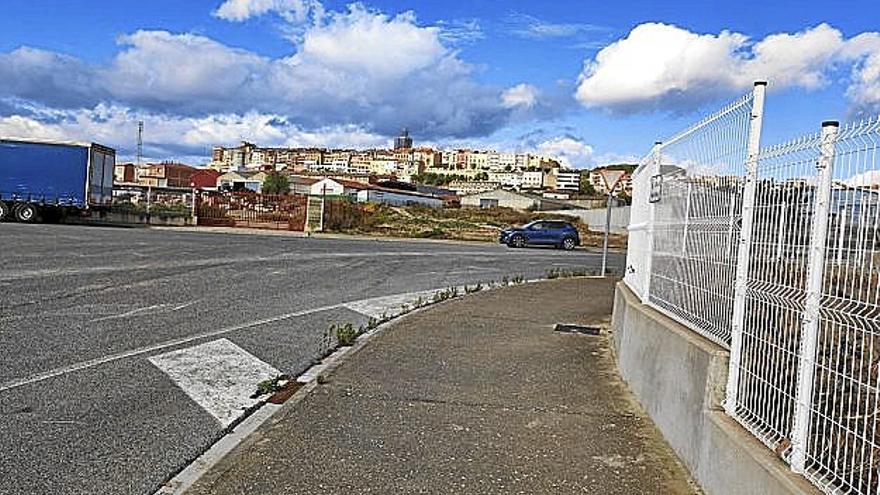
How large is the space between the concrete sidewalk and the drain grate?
967 millimetres

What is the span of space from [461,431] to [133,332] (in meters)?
5.07

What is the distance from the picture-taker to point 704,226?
6016 millimetres

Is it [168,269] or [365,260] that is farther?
[365,260]

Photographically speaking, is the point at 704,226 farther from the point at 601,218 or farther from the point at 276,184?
the point at 276,184

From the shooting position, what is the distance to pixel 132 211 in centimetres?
4416

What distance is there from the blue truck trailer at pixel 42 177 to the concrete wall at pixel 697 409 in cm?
3591

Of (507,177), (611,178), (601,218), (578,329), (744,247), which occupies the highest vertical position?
(507,177)

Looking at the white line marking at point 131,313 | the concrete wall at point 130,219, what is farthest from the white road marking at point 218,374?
the concrete wall at point 130,219

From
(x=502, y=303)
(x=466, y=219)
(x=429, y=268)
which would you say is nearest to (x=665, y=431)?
(x=502, y=303)

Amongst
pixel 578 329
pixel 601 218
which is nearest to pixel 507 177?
pixel 601 218

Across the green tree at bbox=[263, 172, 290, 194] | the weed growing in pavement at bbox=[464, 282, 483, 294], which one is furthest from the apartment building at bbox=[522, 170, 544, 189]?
the weed growing in pavement at bbox=[464, 282, 483, 294]

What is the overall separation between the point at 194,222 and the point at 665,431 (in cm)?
4292

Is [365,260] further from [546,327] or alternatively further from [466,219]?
[466,219]

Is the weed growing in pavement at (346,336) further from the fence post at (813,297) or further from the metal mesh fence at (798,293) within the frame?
the fence post at (813,297)
